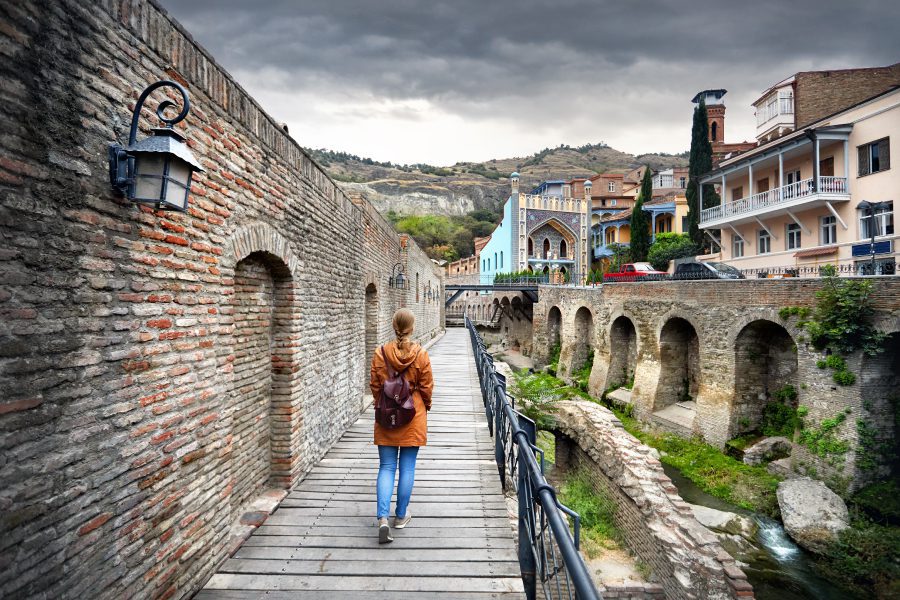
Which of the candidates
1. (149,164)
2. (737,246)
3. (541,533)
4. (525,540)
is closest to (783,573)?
(525,540)

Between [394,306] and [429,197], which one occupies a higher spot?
[429,197]

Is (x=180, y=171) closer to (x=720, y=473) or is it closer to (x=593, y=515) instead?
(x=593, y=515)

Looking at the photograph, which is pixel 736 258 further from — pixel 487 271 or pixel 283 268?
pixel 487 271

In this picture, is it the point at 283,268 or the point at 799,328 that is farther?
the point at 799,328

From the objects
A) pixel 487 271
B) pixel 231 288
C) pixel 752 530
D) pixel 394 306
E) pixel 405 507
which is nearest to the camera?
pixel 231 288

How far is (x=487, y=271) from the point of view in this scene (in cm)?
4678

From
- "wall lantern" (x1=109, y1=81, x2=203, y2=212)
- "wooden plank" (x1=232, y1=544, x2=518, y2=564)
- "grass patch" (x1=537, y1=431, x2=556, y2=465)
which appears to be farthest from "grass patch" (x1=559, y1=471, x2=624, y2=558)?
"wall lantern" (x1=109, y1=81, x2=203, y2=212)

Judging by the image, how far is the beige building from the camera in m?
15.5

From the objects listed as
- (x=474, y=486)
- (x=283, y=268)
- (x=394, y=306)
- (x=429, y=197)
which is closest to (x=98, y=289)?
(x=283, y=268)

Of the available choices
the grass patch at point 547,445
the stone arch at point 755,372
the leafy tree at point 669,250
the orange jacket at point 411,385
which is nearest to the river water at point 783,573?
the stone arch at point 755,372

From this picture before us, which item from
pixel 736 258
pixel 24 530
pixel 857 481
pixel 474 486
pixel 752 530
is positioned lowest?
pixel 752 530

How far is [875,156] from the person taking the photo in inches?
631

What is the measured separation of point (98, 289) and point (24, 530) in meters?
1.08

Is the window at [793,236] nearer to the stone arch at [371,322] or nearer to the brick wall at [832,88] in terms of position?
the brick wall at [832,88]
